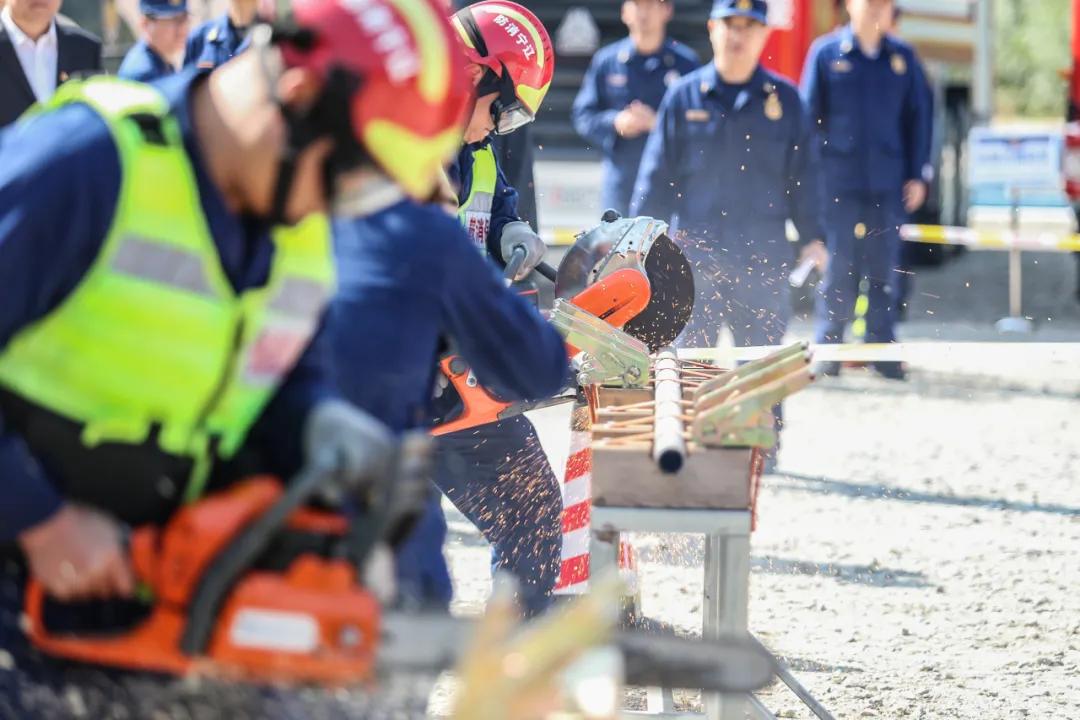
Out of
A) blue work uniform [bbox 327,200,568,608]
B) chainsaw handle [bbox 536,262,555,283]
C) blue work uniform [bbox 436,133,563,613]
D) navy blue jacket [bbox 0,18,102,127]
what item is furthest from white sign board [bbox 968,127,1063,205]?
blue work uniform [bbox 327,200,568,608]

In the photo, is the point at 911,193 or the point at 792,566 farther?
the point at 911,193

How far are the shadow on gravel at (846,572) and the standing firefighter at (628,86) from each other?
381 centimetres

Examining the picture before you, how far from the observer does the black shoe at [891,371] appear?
10.3m

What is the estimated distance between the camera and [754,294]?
7.93m

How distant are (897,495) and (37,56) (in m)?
4.48

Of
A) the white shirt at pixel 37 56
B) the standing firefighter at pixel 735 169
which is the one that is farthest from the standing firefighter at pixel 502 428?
the white shirt at pixel 37 56

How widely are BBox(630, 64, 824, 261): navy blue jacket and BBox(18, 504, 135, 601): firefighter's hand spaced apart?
6.06m

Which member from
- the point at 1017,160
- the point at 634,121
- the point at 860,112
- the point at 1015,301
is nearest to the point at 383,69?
the point at 634,121

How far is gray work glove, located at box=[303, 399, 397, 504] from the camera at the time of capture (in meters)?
2.26

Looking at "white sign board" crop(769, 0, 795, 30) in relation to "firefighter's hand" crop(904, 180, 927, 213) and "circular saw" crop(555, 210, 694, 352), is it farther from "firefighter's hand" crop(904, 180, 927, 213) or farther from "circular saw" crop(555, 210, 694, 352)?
"circular saw" crop(555, 210, 694, 352)

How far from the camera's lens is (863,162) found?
32.1 ft

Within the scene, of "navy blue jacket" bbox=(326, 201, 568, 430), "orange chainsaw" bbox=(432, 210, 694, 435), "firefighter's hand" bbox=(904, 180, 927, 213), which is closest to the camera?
"navy blue jacket" bbox=(326, 201, 568, 430)

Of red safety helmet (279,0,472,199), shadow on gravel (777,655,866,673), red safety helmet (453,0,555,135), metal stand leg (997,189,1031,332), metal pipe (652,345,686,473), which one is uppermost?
red safety helmet (279,0,472,199)

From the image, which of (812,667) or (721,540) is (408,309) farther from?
(812,667)
